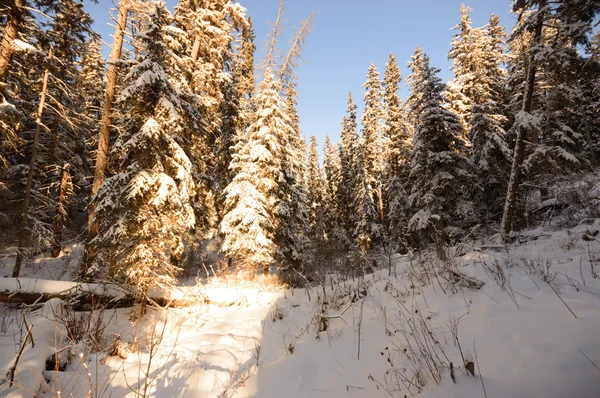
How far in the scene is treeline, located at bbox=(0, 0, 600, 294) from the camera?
7.72 metres

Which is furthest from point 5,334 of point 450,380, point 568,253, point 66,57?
point 66,57

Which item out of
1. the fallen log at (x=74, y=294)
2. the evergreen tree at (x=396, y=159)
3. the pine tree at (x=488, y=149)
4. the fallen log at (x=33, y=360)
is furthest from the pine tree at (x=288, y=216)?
the pine tree at (x=488, y=149)

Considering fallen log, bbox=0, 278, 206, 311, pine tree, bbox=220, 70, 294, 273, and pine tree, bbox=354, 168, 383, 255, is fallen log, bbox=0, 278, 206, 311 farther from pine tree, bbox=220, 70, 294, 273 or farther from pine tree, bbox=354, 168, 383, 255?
pine tree, bbox=354, 168, 383, 255

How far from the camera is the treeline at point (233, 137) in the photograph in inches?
304

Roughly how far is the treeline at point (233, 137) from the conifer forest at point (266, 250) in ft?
0.38

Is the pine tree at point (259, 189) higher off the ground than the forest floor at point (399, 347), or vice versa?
the pine tree at point (259, 189)

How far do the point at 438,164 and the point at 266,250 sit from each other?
34.1 feet

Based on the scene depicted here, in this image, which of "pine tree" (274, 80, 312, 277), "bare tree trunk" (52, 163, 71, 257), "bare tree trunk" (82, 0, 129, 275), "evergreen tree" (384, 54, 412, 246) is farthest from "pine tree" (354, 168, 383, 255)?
"bare tree trunk" (52, 163, 71, 257)

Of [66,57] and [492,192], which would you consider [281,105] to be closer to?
[66,57]

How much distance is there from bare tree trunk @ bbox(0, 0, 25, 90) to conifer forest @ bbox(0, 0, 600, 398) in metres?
0.06

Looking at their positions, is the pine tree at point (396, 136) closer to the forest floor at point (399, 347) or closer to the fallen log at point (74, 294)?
Result: the forest floor at point (399, 347)

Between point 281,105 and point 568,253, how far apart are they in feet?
44.5

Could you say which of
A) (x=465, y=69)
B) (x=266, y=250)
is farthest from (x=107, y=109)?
(x=465, y=69)

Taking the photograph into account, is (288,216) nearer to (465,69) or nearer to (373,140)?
(373,140)
